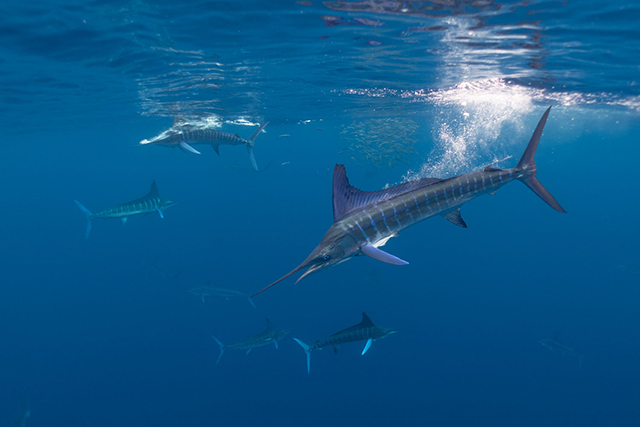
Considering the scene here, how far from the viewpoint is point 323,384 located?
14.6 m

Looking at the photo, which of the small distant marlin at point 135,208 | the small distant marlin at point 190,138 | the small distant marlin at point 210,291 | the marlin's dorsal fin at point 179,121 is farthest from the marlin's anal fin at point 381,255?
the marlin's dorsal fin at point 179,121

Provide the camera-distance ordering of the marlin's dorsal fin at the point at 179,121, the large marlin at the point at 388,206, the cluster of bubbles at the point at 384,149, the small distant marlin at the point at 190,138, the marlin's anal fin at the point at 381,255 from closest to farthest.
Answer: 1. the marlin's anal fin at the point at 381,255
2. the large marlin at the point at 388,206
3. the small distant marlin at the point at 190,138
4. the cluster of bubbles at the point at 384,149
5. the marlin's dorsal fin at the point at 179,121

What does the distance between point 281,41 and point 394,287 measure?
17.8 meters

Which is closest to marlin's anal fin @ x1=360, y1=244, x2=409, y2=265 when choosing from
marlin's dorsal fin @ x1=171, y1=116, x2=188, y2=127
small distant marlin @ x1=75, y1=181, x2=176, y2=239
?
small distant marlin @ x1=75, y1=181, x2=176, y2=239

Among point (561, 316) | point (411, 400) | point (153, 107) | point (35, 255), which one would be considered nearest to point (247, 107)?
point (153, 107)

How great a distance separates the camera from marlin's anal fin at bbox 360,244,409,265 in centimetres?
318

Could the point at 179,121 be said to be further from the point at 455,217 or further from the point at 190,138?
the point at 455,217

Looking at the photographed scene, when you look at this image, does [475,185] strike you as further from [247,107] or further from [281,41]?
[247,107]

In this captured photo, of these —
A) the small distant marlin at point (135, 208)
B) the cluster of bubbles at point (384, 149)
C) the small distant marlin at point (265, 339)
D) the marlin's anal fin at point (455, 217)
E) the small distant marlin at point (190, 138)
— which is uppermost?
the small distant marlin at point (190, 138)

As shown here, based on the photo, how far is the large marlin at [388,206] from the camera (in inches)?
141

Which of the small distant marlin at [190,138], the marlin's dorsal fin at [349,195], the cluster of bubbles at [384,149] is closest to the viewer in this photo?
the marlin's dorsal fin at [349,195]

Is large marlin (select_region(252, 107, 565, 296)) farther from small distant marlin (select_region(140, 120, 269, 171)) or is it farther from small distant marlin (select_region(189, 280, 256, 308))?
small distant marlin (select_region(189, 280, 256, 308))

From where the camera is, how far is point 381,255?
11.0ft

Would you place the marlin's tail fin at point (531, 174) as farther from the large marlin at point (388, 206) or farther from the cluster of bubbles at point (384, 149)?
the cluster of bubbles at point (384, 149)
